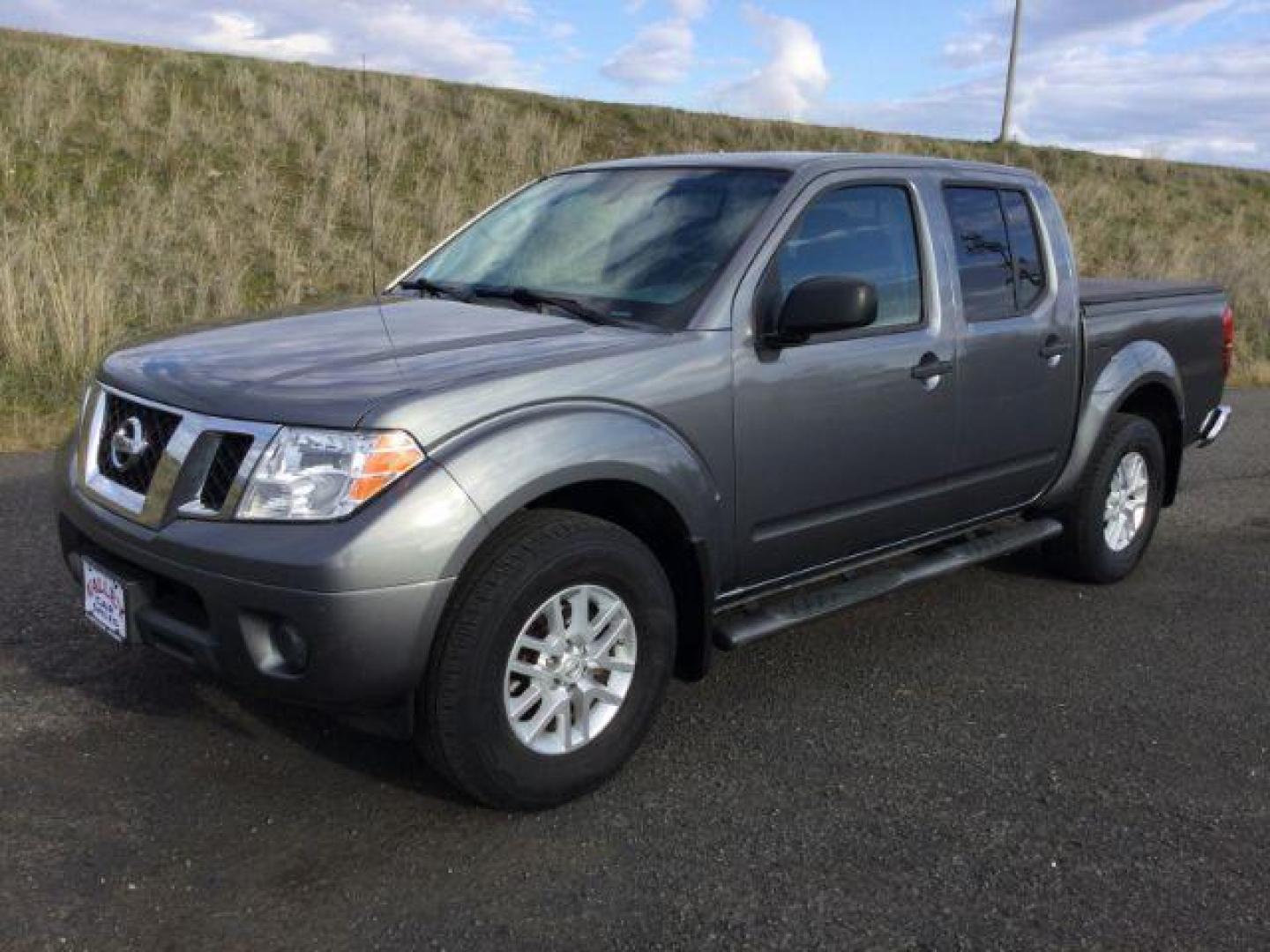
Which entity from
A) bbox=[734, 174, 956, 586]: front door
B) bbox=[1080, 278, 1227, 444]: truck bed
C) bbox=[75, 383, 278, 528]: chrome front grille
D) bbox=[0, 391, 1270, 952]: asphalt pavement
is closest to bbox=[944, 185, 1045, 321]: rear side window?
bbox=[734, 174, 956, 586]: front door

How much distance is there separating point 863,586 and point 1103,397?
1.72m

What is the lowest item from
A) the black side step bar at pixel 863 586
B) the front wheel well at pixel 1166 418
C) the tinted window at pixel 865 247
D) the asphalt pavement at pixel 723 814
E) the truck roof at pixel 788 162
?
the asphalt pavement at pixel 723 814

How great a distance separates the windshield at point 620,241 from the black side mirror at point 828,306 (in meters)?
0.27

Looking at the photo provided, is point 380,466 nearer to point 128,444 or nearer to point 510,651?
point 510,651

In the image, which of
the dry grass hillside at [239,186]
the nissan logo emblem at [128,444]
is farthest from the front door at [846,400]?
the dry grass hillside at [239,186]

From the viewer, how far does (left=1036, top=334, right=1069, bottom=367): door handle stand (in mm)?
4625

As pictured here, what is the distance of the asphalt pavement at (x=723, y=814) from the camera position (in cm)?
267

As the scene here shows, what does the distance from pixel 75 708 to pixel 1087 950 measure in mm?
2943

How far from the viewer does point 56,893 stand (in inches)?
106

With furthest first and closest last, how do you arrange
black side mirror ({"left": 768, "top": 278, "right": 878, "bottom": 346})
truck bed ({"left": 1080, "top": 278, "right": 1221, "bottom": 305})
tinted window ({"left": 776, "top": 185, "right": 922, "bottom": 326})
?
1. truck bed ({"left": 1080, "top": 278, "right": 1221, "bottom": 305})
2. tinted window ({"left": 776, "top": 185, "right": 922, "bottom": 326})
3. black side mirror ({"left": 768, "top": 278, "right": 878, "bottom": 346})

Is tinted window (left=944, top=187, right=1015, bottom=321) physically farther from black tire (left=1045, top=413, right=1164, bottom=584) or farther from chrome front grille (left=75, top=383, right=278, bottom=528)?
chrome front grille (left=75, top=383, right=278, bottom=528)

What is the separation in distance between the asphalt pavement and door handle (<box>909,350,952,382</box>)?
1.06 metres

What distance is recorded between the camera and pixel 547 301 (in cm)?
373

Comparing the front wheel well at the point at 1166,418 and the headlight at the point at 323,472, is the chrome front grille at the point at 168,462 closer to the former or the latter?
the headlight at the point at 323,472
